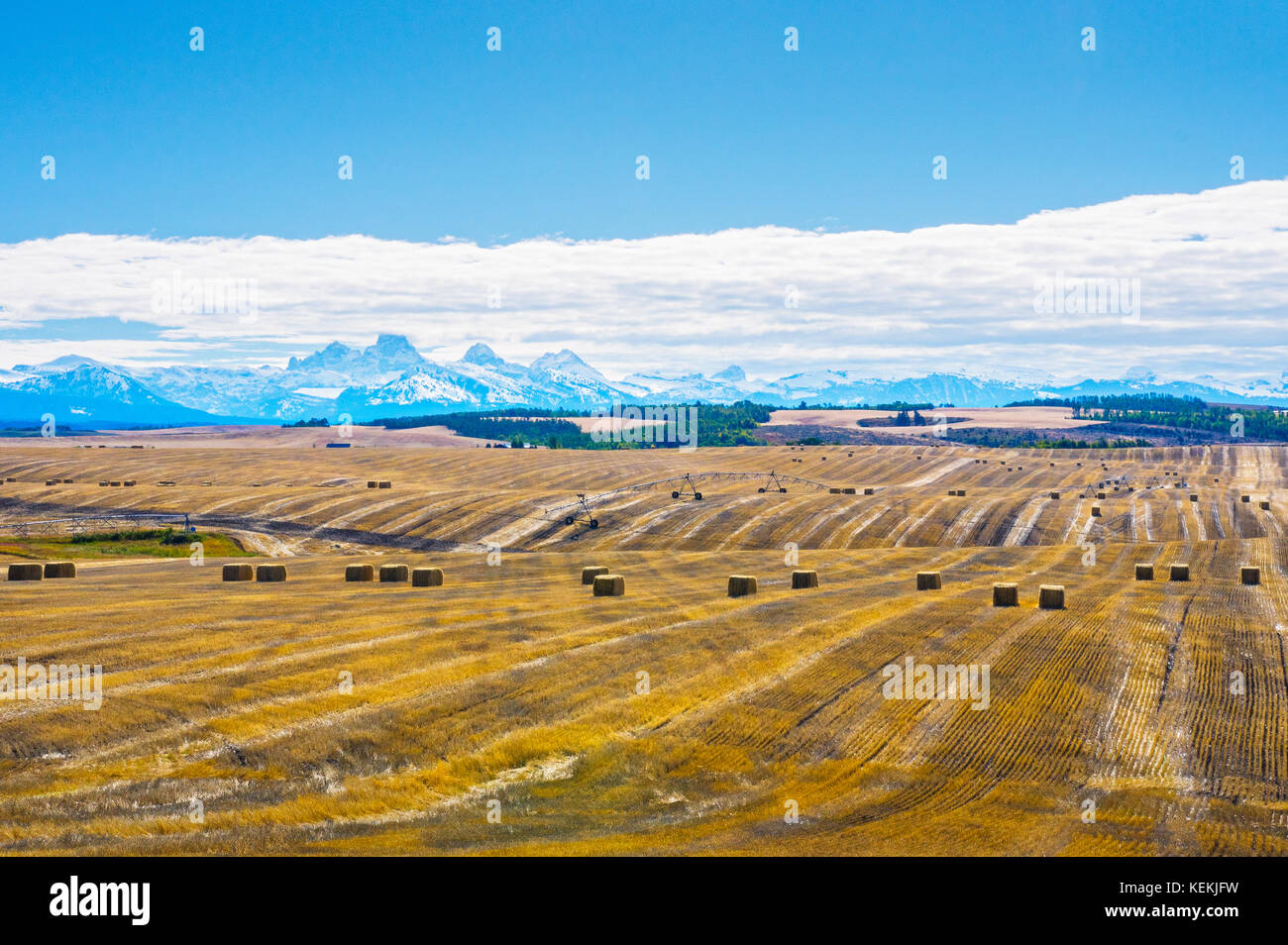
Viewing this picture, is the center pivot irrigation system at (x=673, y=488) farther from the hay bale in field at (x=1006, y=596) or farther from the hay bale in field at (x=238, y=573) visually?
the hay bale in field at (x=1006, y=596)

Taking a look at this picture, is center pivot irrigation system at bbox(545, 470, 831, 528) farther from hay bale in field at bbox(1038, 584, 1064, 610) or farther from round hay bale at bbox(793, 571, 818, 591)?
hay bale in field at bbox(1038, 584, 1064, 610)

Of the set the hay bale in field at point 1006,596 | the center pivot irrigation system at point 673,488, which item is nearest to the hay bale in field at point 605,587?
the hay bale in field at point 1006,596

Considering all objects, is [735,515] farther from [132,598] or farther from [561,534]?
[132,598]

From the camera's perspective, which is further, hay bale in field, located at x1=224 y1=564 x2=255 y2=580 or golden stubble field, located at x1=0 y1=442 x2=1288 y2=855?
hay bale in field, located at x1=224 y1=564 x2=255 y2=580

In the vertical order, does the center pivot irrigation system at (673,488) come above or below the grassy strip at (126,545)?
above

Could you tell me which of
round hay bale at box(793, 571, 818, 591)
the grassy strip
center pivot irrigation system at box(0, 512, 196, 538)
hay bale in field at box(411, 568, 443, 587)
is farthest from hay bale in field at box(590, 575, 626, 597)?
center pivot irrigation system at box(0, 512, 196, 538)

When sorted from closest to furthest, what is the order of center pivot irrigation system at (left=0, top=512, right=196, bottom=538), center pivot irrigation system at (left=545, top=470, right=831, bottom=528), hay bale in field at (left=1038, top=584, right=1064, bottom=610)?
hay bale in field at (left=1038, top=584, right=1064, bottom=610) < center pivot irrigation system at (left=0, top=512, right=196, bottom=538) < center pivot irrigation system at (left=545, top=470, right=831, bottom=528)
